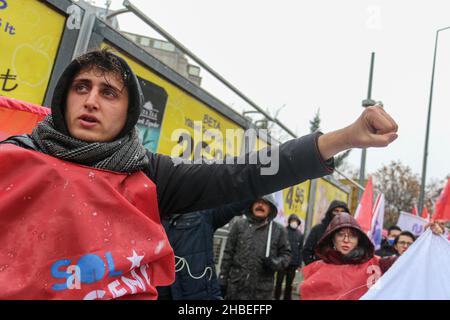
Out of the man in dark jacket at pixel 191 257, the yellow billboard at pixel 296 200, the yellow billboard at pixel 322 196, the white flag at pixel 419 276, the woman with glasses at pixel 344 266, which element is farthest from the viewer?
the yellow billboard at pixel 322 196

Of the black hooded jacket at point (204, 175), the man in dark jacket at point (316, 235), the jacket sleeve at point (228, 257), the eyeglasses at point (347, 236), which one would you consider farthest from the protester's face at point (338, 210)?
the black hooded jacket at point (204, 175)

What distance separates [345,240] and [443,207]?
2.72ft

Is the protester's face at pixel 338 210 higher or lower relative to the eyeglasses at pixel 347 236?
higher

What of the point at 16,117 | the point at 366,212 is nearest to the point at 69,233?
the point at 16,117

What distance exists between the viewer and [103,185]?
127 cm

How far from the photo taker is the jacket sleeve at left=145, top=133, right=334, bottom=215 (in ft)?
4.61

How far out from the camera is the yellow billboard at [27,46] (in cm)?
268

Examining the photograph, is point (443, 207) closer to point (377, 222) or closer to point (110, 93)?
point (110, 93)

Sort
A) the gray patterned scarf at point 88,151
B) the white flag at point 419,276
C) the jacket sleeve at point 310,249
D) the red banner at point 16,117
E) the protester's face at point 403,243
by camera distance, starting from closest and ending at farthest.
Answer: the gray patterned scarf at point 88,151 < the red banner at point 16,117 < the white flag at point 419,276 < the protester's face at point 403,243 < the jacket sleeve at point 310,249

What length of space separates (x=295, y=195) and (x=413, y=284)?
230 inches

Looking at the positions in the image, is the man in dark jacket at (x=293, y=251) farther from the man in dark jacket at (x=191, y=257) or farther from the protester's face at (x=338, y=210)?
the man in dark jacket at (x=191, y=257)

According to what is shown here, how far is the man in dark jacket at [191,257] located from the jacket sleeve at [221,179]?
5.06ft
